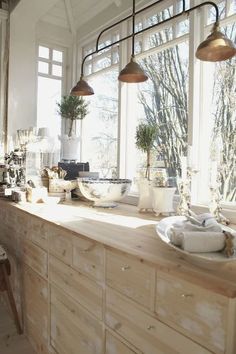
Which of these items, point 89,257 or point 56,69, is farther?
point 56,69

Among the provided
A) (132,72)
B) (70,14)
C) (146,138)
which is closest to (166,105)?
(146,138)

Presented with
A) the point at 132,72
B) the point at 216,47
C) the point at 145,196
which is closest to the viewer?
the point at 216,47

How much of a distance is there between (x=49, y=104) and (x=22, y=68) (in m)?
0.45

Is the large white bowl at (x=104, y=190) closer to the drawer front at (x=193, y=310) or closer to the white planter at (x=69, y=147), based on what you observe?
the white planter at (x=69, y=147)

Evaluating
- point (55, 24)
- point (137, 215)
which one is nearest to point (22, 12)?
point (55, 24)

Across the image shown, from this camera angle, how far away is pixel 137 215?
188 centimetres

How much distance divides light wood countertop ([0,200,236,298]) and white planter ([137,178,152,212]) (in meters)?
0.07

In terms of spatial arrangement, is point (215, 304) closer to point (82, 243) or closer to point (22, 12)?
point (82, 243)

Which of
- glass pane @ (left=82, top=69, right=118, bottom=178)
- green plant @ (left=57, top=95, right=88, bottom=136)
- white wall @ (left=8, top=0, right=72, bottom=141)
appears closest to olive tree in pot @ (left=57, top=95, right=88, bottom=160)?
green plant @ (left=57, top=95, right=88, bottom=136)

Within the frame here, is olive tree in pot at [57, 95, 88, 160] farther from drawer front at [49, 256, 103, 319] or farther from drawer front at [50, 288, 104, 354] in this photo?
drawer front at [50, 288, 104, 354]

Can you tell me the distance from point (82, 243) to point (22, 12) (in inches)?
106

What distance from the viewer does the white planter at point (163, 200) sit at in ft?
6.15

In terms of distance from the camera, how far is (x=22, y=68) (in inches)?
126

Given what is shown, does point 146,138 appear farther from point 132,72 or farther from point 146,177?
point 132,72
